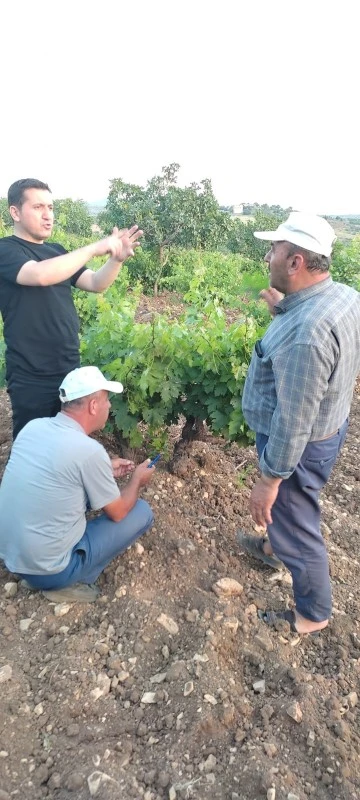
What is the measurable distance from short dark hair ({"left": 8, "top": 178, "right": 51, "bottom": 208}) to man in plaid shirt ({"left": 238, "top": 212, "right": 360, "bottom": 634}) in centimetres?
129

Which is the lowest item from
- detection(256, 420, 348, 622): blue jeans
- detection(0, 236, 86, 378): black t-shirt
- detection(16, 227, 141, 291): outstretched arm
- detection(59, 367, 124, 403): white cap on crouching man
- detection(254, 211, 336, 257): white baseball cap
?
detection(256, 420, 348, 622): blue jeans

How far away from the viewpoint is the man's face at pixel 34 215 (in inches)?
113

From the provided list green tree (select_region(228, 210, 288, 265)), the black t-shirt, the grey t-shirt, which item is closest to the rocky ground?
the grey t-shirt

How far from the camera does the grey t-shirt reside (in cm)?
263

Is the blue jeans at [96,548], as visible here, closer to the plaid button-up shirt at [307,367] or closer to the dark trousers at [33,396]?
the dark trousers at [33,396]

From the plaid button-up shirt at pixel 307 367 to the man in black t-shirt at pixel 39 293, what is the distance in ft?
3.83

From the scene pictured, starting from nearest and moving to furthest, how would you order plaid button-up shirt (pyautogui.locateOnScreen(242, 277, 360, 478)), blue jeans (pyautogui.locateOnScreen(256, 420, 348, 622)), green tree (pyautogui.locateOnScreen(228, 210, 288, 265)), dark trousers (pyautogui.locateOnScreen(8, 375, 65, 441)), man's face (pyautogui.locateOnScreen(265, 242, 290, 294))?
1. plaid button-up shirt (pyautogui.locateOnScreen(242, 277, 360, 478))
2. man's face (pyautogui.locateOnScreen(265, 242, 290, 294))
3. blue jeans (pyautogui.locateOnScreen(256, 420, 348, 622))
4. dark trousers (pyautogui.locateOnScreen(8, 375, 65, 441))
5. green tree (pyautogui.locateOnScreen(228, 210, 288, 265))

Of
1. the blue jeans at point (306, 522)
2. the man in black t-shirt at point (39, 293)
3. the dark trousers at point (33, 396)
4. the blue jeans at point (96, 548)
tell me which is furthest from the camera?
the dark trousers at point (33, 396)

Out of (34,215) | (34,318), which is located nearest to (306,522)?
(34,318)

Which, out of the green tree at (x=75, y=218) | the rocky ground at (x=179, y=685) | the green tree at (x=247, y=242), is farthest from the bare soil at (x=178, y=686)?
the green tree at (x=75, y=218)

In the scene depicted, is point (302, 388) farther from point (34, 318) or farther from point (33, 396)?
point (33, 396)

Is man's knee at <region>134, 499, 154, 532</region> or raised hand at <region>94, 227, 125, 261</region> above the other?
raised hand at <region>94, 227, 125, 261</region>

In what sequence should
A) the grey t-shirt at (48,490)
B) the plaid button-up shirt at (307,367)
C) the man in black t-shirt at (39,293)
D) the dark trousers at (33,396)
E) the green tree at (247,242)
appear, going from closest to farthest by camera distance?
the plaid button-up shirt at (307,367), the grey t-shirt at (48,490), the man in black t-shirt at (39,293), the dark trousers at (33,396), the green tree at (247,242)

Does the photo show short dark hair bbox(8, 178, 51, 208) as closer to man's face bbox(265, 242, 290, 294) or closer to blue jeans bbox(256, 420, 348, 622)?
man's face bbox(265, 242, 290, 294)
